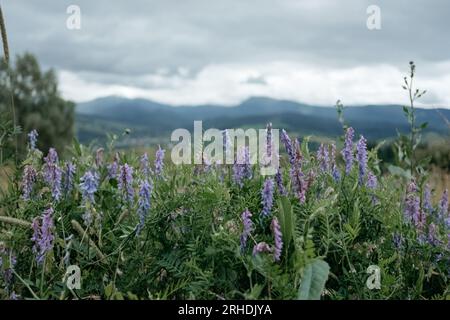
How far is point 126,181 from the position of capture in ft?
8.86

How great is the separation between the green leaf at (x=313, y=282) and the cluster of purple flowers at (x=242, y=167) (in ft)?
2.44

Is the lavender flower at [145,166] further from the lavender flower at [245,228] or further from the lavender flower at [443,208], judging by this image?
the lavender flower at [443,208]

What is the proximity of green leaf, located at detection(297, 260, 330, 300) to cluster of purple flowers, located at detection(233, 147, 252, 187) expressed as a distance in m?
0.74

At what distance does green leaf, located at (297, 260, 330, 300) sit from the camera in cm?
203

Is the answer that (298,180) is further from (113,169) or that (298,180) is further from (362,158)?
(113,169)

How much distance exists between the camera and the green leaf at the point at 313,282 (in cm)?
203

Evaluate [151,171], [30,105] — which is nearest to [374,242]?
[151,171]

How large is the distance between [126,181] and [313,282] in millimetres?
1064

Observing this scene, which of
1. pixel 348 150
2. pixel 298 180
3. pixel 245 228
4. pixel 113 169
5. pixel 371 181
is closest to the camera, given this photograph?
pixel 245 228

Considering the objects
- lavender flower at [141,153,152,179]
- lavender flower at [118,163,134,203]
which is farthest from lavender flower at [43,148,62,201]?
lavender flower at [141,153,152,179]

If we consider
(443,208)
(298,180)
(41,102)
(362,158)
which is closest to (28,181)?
(298,180)

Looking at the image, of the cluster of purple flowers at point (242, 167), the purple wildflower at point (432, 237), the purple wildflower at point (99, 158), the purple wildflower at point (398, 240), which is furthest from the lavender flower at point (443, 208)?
the purple wildflower at point (99, 158)

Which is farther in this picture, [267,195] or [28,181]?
[28,181]
